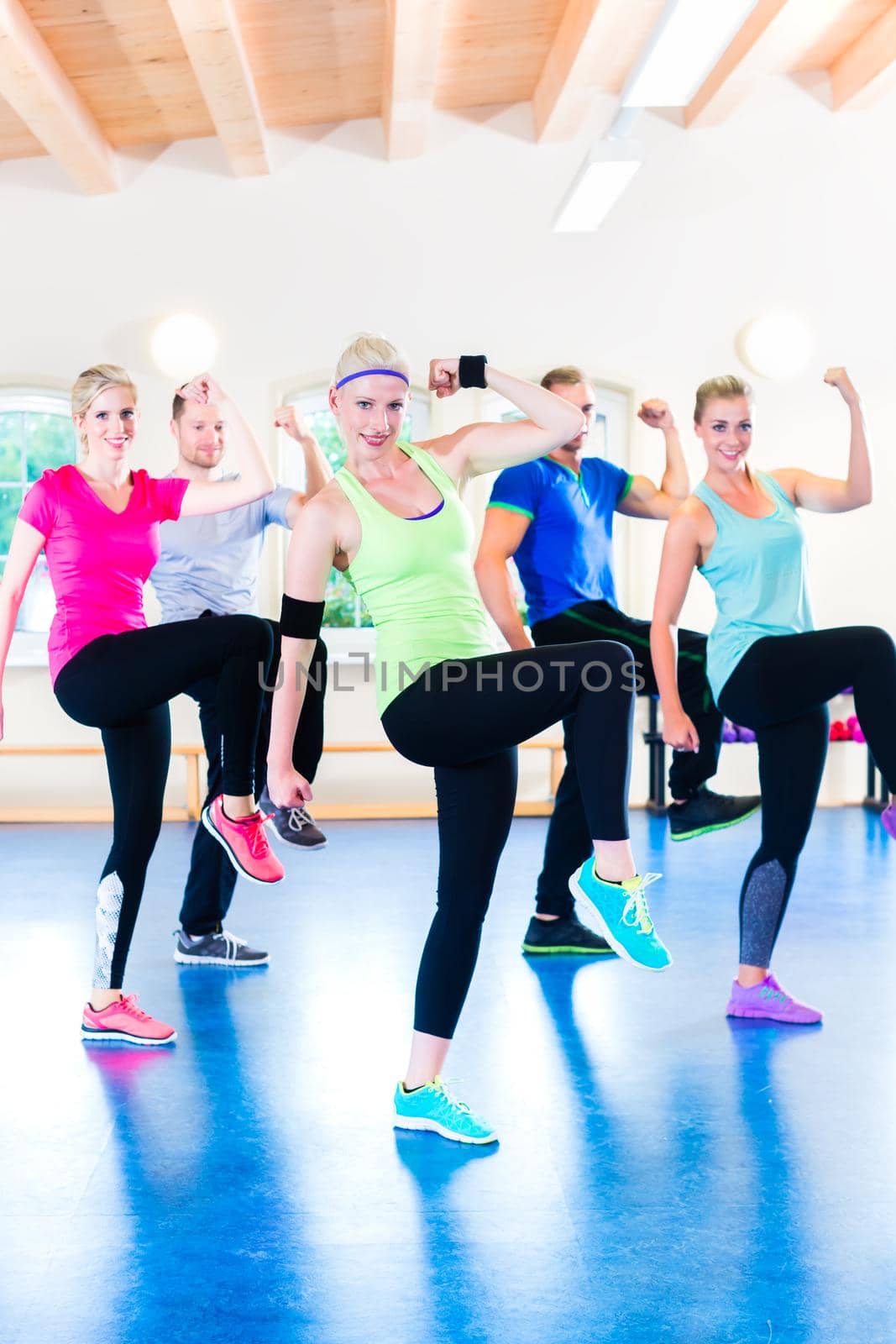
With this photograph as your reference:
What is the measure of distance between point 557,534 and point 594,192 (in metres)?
3.04

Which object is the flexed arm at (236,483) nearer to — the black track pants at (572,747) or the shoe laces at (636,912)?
the black track pants at (572,747)

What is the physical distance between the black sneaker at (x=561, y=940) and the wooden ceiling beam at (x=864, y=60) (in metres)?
4.90

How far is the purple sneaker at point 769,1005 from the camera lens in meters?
3.36

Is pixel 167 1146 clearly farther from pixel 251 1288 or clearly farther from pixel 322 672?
pixel 322 672

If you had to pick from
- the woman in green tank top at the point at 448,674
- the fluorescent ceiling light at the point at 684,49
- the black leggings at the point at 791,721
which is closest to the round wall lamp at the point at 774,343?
the fluorescent ceiling light at the point at 684,49

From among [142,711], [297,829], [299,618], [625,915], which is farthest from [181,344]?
[625,915]

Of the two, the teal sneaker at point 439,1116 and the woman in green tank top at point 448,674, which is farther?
the teal sneaker at point 439,1116

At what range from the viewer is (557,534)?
3.83 meters

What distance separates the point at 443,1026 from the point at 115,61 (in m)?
5.08

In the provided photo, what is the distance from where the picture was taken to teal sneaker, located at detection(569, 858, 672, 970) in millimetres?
2410

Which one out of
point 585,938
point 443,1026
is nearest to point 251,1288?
point 443,1026

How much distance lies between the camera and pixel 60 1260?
2.13 meters

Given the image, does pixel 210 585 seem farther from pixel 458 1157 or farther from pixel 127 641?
pixel 458 1157

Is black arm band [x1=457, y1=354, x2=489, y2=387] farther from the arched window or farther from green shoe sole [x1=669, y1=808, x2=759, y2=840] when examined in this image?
the arched window
